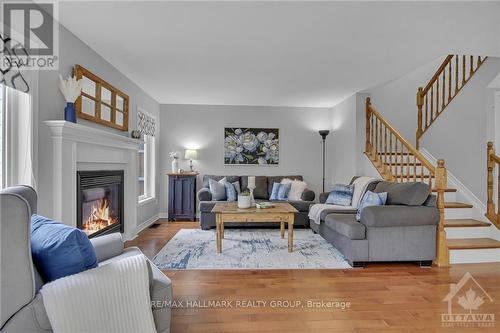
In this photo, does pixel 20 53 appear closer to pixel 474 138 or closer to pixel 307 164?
pixel 307 164

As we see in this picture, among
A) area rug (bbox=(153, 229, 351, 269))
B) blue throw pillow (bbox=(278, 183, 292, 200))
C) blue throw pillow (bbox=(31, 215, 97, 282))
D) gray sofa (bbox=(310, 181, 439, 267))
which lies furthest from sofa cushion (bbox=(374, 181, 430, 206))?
blue throw pillow (bbox=(31, 215, 97, 282))

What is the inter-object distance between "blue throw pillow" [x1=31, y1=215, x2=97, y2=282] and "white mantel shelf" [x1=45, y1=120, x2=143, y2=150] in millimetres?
1447

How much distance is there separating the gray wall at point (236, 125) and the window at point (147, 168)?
34 cm

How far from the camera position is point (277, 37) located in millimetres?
2910

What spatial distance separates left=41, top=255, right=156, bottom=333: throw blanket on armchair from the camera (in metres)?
1.24

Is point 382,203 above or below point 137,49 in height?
below

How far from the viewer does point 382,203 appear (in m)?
3.40

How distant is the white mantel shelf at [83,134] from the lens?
2525 mm

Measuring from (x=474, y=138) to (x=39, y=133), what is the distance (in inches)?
223

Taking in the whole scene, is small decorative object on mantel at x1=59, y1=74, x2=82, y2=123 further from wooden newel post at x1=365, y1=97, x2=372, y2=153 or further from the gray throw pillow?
wooden newel post at x1=365, y1=97, x2=372, y2=153

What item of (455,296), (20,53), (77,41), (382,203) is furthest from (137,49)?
(455,296)

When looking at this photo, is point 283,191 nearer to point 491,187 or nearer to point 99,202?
point 491,187

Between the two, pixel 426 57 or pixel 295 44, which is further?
pixel 426 57

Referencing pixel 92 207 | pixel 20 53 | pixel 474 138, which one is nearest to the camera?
pixel 20 53
